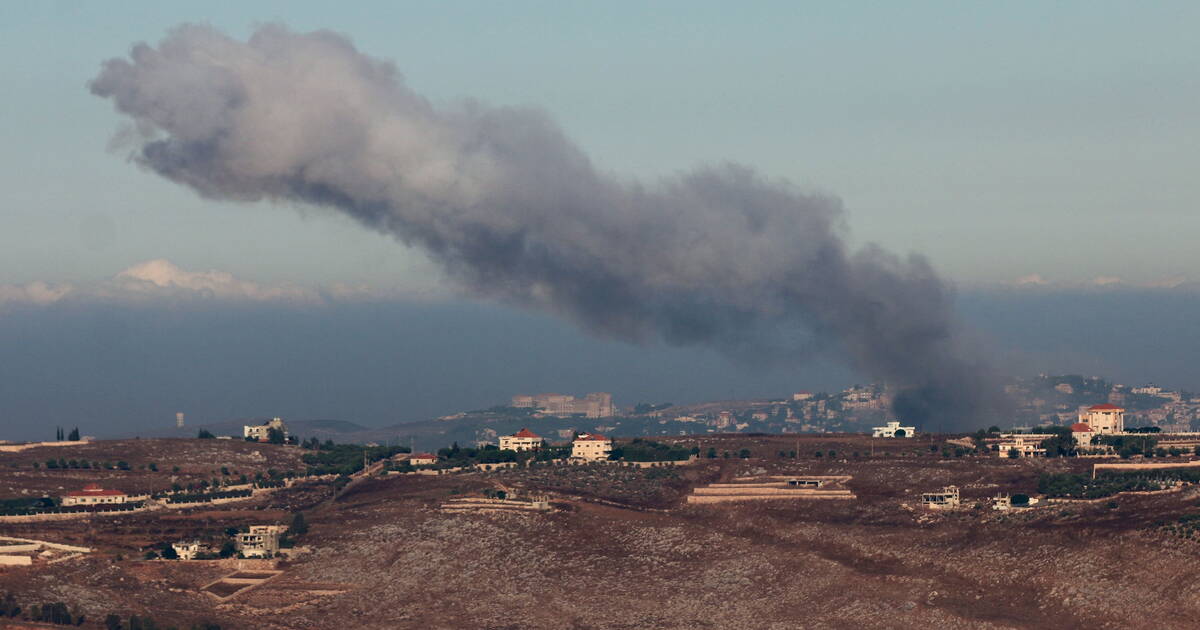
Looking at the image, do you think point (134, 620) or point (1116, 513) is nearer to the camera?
point (134, 620)

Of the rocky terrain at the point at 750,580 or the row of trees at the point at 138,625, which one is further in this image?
the row of trees at the point at 138,625

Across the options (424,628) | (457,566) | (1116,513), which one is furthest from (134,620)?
(1116,513)

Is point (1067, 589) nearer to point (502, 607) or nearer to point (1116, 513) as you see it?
point (1116, 513)

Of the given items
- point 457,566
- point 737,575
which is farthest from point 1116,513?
point 457,566

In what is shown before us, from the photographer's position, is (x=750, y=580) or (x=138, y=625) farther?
(x=750, y=580)

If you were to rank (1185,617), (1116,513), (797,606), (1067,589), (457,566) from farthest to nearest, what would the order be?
1. (457,566)
2. (1116,513)
3. (797,606)
4. (1067,589)
5. (1185,617)

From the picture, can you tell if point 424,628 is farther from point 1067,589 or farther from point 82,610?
point 1067,589

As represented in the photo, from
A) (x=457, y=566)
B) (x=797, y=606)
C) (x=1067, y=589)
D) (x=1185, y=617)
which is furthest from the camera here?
(x=457, y=566)

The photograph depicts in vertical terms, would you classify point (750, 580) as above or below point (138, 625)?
above

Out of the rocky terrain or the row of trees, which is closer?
the rocky terrain

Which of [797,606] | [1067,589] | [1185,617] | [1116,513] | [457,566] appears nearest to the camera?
[1185,617]
